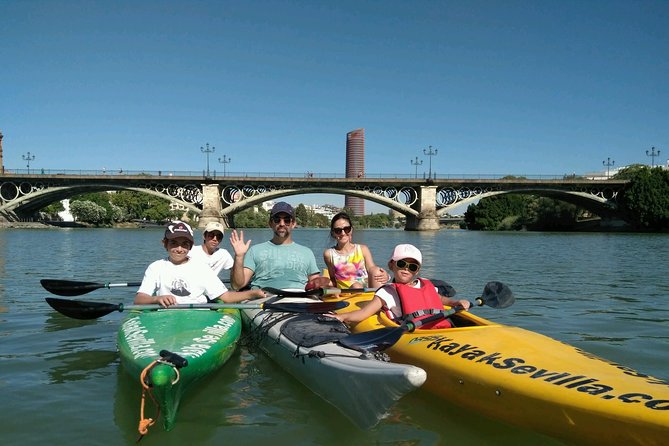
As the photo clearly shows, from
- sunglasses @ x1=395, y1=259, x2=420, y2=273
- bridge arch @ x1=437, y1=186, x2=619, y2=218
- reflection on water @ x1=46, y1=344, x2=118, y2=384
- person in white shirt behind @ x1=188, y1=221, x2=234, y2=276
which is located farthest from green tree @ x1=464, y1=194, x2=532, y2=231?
sunglasses @ x1=395, y1=259, x2=420, y2=273

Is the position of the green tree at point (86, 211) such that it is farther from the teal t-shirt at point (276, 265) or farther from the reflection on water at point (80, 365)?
the teal t-shirt at point (276, 265)

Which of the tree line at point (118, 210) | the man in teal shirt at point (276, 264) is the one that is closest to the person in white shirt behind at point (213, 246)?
the man in teal shirt at point (276, 264)

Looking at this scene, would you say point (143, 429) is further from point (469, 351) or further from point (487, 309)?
point (487, 309)

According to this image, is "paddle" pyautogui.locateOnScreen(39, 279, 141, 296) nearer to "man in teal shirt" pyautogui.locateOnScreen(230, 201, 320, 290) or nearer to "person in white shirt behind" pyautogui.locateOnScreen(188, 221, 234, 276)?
"person in white shirt behind" pyautogui.locateOnScreen(188, 221, 234, 276)

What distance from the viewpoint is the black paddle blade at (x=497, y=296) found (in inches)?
249

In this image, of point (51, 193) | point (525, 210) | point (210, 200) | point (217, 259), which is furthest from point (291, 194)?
point (217, 259)

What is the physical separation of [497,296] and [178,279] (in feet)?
12.3

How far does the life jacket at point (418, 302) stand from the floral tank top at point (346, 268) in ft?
6.97

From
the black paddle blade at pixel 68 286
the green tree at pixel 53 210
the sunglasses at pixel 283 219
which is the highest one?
the sunglasses at pixel 283 219

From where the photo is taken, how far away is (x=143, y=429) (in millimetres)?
3898

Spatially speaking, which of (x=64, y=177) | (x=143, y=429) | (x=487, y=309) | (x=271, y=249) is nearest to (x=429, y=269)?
(x=487, y=309)

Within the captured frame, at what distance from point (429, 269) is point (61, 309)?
13940mm

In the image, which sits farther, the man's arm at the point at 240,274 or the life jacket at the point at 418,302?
the man's arm at the point at 240,274

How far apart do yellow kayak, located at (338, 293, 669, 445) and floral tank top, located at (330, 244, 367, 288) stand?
83.3 inches
